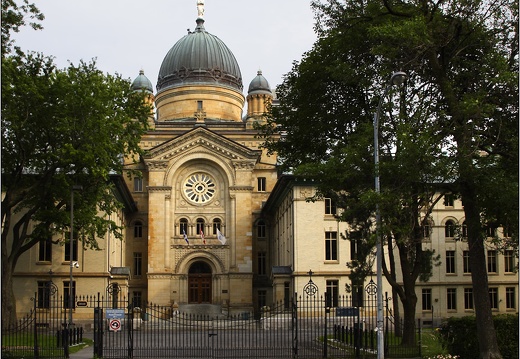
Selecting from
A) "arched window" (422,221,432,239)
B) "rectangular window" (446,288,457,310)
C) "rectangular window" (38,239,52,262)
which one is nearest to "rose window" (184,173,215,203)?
"rectangular window" (38,239,52,262)

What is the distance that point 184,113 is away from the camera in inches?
3103

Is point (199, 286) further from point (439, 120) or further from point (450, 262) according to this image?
point (439, 120)

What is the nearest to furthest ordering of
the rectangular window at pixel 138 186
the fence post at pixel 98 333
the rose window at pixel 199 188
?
the fence post at pixel 98 333, the rose window at pixel 199 188, the rectangular window at pixel 138 186

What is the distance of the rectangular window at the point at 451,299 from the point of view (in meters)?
60.2

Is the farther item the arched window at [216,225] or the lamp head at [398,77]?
the arched window at [216,225]

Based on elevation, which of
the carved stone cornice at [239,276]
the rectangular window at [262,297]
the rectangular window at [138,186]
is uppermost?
the rectangular window at [138,186]

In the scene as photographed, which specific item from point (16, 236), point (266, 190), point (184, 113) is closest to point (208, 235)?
point (266, 190)

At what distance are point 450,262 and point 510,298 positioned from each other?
549 cm

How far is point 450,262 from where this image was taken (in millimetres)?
60938

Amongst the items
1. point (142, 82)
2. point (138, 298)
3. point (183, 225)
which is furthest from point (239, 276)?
point (142, 82)

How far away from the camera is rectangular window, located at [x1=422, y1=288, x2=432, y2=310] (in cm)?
6039

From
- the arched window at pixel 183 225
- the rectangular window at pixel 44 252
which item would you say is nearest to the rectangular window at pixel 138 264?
the arched window at pixel 183 225

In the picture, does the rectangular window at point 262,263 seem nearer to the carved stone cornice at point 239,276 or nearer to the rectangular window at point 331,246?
the carved stone cornice at point 239,276

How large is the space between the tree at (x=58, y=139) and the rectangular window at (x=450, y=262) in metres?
28.5
